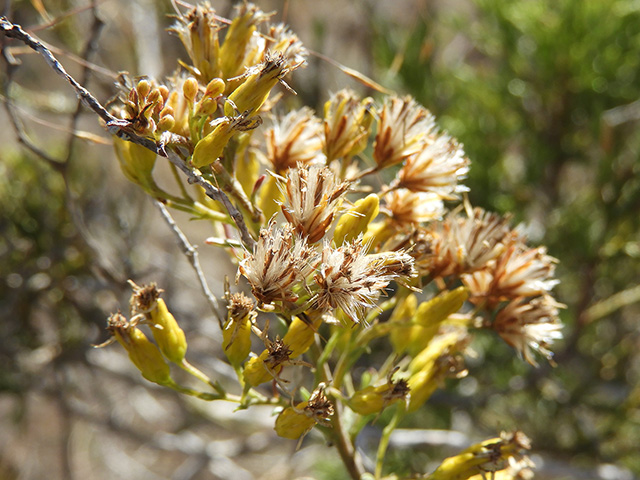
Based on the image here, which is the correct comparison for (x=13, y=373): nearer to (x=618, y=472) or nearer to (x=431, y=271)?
(x=431, y=271)

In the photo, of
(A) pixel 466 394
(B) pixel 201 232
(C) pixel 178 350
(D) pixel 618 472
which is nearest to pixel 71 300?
(C) pixel 178 350

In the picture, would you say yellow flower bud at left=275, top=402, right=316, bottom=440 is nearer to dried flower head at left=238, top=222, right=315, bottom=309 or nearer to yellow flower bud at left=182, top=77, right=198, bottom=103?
dried flower head at left=238, top=222, right=315, bottom=309

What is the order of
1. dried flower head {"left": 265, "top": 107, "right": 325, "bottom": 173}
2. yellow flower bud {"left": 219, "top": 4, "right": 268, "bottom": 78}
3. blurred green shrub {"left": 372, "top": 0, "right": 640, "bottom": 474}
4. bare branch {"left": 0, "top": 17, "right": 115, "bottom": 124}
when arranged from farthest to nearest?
blurred green shrub {"left": 372, "top": 0, "right": 640, "bottom": 474} → dried flower head {"left": 265, "top": 107, "right": 325, "bottom": 173} → yellow flower bud {"left": 219, "top": 4, "right": 268, "bottom": 78} → bare branch {"left": 0, "top": 17, "right": 115, "bottom": 124}

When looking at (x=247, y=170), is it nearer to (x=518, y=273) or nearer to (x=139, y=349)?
(x=139, y=349)

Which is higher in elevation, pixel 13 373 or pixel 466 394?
pixel 466 394

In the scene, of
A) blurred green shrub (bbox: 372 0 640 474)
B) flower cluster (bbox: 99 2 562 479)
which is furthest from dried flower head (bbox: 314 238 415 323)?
blurred green shrub (bbox: 372 0 640 474)

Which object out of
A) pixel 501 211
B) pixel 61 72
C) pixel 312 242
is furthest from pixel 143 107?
pixel 501 211
